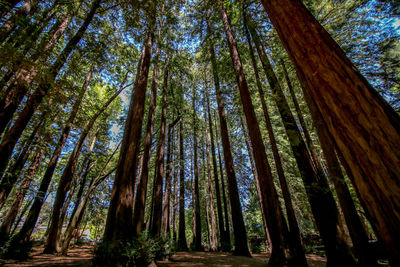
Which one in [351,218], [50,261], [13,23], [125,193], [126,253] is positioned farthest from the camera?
[50,261]

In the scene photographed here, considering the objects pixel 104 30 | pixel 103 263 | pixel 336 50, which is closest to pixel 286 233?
pixel 103 263

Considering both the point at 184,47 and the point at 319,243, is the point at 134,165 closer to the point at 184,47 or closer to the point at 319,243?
the point at 184,47

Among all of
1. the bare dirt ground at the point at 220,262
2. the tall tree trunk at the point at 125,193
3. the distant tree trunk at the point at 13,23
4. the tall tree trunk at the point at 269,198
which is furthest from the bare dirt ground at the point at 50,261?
the distant tree trunk at the point at 13,23

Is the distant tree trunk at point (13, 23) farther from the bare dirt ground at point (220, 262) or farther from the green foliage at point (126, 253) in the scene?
the bare dirt ground at point (220, 262)

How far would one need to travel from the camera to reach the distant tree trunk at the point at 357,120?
0.82 meters

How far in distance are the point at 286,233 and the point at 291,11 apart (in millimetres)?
5766

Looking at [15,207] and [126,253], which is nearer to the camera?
[126,253]

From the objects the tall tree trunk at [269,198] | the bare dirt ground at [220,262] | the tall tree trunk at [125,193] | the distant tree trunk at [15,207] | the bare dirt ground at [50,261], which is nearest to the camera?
the tall tree trunk at [125,193]

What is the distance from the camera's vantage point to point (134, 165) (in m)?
4.96

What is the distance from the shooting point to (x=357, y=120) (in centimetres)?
97

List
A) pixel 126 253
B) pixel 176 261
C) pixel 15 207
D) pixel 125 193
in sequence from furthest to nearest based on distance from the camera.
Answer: pixel 15 207, pixel 176 261, pixel 125 193, pixel 126 253

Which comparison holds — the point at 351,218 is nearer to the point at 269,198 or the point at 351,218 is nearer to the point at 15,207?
the point at 269,198

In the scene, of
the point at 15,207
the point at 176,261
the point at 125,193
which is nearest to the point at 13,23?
the point at 125,193

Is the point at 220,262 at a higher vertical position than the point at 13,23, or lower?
lower
